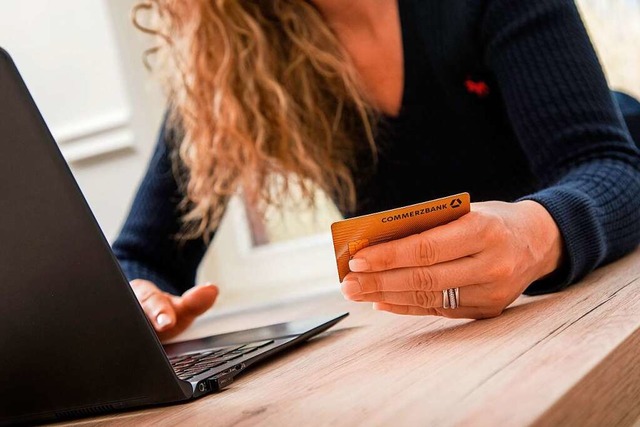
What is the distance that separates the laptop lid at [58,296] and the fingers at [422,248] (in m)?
0.16

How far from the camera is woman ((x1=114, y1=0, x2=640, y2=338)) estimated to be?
899 millimetres

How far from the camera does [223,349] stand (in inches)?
28.8

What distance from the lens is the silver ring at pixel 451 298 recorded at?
2.07 ft

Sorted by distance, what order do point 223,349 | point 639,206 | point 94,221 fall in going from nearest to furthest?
point 94,221 → point 223,349 → point 639,206

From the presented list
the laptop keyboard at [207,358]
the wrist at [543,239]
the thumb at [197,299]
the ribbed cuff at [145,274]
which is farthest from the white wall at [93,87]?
the wrist at [543,239]

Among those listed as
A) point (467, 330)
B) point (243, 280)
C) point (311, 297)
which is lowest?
point (243, 280)

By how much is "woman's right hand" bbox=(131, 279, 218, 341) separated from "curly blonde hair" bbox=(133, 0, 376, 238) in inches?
11.5

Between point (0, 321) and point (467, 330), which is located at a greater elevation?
point (0, 321)

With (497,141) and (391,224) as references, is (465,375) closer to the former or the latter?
(391,224)

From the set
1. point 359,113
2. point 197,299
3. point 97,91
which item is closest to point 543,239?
point 197,299

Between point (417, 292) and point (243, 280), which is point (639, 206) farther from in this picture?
point (243, 280)

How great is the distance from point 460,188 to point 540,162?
302 mm

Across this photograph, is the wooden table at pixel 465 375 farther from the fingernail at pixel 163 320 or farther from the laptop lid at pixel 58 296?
the fingernail at pixel 163 320

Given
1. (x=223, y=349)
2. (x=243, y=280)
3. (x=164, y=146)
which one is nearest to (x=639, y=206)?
(x=223, y=349)
